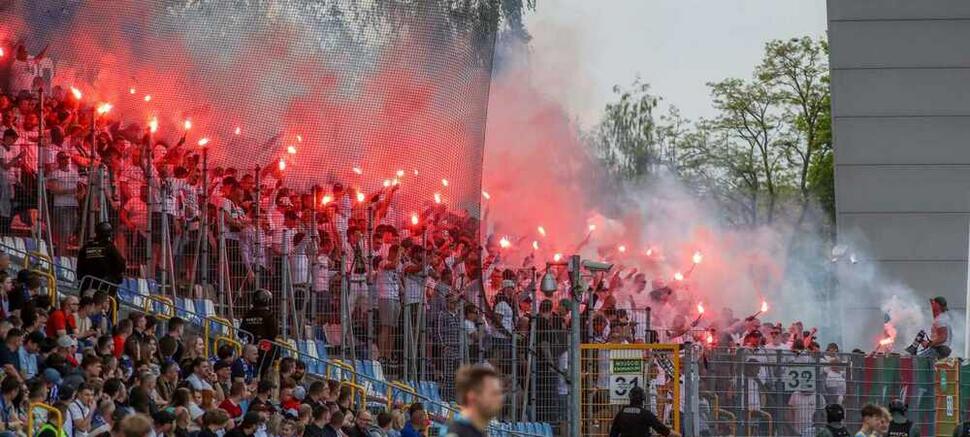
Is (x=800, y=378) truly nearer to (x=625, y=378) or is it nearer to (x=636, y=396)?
(x=625, y=378)

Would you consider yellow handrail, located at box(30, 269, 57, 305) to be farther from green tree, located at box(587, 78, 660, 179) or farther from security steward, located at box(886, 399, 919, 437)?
green tree, located at box(587, 78, 660, 179)

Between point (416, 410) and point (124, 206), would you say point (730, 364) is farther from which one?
point (124, 206)

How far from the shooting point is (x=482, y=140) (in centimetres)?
2855

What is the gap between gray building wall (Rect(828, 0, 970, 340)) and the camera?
34375mm

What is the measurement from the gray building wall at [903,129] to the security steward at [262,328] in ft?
50.9

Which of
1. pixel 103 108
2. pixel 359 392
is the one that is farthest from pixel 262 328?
pixel 103 108

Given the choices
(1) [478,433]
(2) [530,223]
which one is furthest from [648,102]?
(1) [478,433]

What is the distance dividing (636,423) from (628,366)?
91.5 inches

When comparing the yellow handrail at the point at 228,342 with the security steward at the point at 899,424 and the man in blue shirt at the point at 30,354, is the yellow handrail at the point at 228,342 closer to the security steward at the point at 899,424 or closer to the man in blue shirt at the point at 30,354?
the man in blue shirt at the point at 30,354

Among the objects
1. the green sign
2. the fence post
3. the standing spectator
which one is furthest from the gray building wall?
the standing spectator

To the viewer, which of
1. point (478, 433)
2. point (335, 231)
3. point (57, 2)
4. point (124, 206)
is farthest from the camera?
point (57, 2)

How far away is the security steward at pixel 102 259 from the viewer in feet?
65.7

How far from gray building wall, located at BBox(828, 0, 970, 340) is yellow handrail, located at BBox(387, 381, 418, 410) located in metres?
13.5

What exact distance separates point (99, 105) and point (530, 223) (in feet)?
49.2
